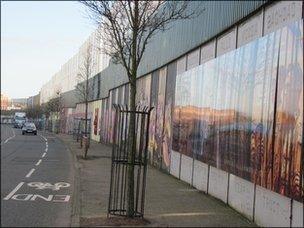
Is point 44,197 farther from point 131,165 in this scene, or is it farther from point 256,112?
point 256,112

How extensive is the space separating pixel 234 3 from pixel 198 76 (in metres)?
A: 4.00

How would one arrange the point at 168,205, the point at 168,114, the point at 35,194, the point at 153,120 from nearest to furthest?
the point at 168,205, the point at 35,194, the point at 168,114, the point at 153,120

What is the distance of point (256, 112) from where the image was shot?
441 inches

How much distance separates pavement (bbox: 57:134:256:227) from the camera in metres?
10.7

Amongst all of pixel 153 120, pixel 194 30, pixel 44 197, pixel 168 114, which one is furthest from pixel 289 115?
pixel 153 120

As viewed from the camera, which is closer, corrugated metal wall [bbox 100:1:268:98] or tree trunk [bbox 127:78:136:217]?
tree trunk [bbox 127:78:136:217]

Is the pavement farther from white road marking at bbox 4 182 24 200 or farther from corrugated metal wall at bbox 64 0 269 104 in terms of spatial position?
corrugated metal wall at bbox 64 0 269 104

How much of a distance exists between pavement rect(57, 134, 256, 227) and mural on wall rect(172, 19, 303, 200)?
34.2 inches

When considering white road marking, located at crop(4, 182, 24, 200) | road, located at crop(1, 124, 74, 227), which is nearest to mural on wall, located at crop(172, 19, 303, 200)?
road, located at crop(1, 124, 74, 227)

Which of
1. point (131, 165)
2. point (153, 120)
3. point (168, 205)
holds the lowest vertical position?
point (168, 205)

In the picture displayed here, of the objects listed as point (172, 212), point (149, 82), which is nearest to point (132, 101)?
point (172, 212)

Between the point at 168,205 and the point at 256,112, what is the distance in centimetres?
293

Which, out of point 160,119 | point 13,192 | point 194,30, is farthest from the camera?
point 160,119

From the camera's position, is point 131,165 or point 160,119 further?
point 160,119
